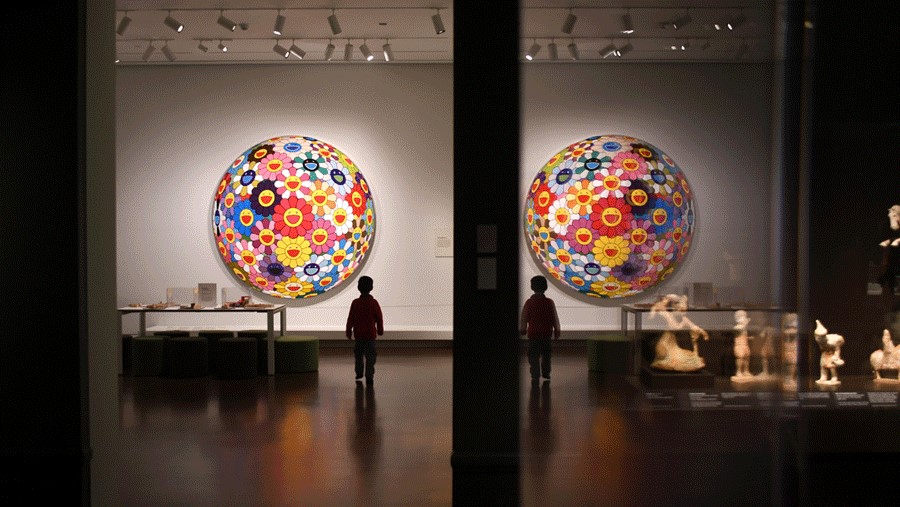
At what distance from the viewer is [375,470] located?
5.16 m

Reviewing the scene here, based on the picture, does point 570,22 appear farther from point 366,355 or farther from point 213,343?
point 213,343

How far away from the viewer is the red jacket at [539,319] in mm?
4906

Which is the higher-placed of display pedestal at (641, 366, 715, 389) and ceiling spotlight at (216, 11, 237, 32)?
ceiling spotlight at (216, 11, 237, 32)

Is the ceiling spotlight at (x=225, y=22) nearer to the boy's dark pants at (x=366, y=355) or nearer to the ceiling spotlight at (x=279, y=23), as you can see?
the ceiling spotlight at (x=279, y=23)

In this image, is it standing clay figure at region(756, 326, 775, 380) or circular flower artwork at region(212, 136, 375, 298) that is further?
circular flower artwork at region(212, 136, 375, 298)

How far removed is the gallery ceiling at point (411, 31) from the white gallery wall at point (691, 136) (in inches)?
4.5

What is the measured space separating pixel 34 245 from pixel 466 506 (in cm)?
282

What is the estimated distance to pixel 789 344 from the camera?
4.84 meters

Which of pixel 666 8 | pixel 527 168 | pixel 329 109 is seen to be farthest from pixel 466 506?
pixel 329 109

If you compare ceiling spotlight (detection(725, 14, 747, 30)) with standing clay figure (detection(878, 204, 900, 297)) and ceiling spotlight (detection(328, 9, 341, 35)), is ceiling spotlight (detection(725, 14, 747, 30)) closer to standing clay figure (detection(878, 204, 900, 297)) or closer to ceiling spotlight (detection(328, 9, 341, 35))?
standing clay figure (detection(878, 204, 900, 297))

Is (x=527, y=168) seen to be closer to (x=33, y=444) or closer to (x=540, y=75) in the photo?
(x=540, y=75)

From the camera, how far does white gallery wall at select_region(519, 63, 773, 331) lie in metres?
4.77

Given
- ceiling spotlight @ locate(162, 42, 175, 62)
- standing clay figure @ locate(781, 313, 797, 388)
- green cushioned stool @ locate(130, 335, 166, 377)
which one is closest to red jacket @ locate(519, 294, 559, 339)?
standing clay figure @ locate(781, 313, 797, 388)

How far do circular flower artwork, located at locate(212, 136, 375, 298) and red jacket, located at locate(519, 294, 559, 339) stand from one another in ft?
18.3
